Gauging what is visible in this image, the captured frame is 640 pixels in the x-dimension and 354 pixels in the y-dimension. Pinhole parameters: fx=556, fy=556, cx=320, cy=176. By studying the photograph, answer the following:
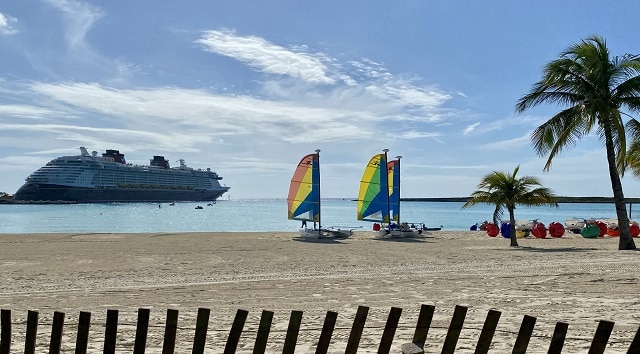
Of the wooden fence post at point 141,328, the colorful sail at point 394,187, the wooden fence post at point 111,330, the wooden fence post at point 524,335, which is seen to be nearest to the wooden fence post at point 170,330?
the wooden fence post at point 141,328

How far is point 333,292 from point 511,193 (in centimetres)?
1541

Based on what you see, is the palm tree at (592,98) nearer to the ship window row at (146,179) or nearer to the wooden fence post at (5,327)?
the wooden fence post at (5,327)

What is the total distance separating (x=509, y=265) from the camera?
15648mm

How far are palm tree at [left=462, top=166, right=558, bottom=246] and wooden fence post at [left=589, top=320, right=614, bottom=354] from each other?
21782 mm

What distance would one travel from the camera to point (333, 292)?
35.6ft

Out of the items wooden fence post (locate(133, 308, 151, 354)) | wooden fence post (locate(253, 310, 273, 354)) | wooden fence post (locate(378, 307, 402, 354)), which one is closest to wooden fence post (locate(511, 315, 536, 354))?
wooden fence post (locate(378, 307, 402, 354))

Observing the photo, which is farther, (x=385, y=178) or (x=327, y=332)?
(x=385, y=178)

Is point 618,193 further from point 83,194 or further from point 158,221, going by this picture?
point 83,194

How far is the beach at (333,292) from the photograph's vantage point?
22.9ft

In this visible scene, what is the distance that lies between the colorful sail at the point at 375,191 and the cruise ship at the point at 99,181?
99219 mm

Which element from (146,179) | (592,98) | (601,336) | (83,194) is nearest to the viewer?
(601,336)

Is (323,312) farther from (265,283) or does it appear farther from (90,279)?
(90,279)

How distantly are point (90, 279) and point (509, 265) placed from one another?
1115 centimetres

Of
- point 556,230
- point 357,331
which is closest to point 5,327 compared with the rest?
point 357,331
